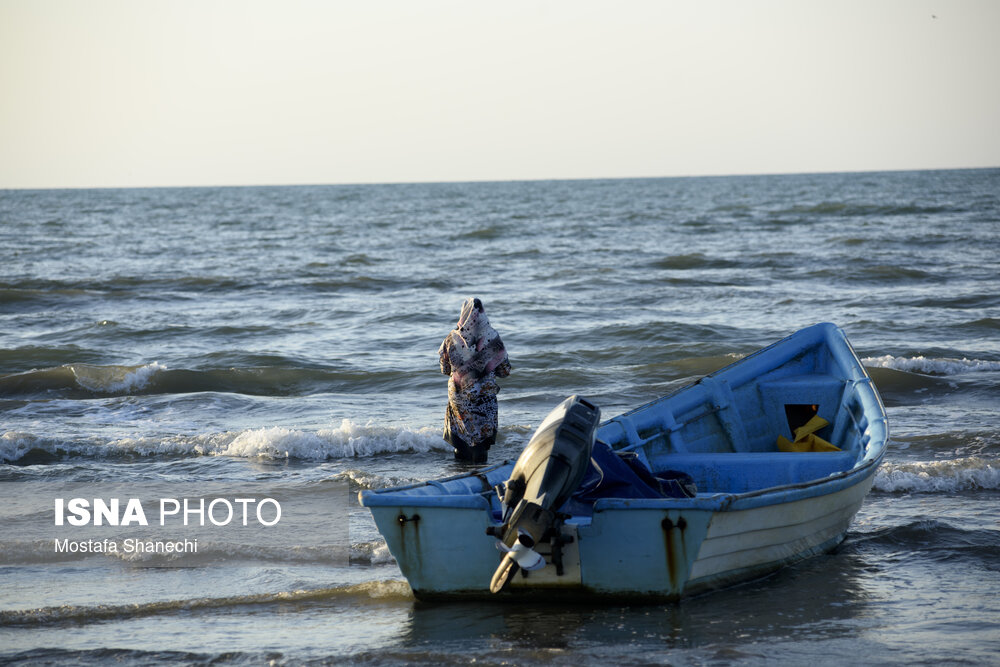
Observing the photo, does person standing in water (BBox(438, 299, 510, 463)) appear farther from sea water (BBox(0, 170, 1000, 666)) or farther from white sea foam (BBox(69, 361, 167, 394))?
white sea foam (BBox(69, 361, 167, 394))

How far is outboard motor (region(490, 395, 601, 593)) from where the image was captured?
4.53m

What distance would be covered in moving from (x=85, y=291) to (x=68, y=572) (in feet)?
59.3

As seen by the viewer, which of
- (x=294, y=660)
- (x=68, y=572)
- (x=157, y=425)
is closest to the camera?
(x=294, y=660)

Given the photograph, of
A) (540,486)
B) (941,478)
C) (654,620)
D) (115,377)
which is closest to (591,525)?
(540,486)

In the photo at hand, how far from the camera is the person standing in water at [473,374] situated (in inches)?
320

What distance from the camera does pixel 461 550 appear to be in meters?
4.99

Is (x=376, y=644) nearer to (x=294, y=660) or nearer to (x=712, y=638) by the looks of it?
(x=294, y=660)

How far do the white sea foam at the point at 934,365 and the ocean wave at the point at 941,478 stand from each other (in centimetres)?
482

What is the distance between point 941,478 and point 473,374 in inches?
148

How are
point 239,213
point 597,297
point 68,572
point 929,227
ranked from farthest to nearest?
point 239,213, point 929,227, point 597,297, point 68,572

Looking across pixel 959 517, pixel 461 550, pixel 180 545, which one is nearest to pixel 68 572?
pixel 180 545

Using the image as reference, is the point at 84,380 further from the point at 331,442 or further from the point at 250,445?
the point at 331,442

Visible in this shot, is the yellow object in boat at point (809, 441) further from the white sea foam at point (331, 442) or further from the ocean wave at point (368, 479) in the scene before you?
the white sea foam at point (331, 442)

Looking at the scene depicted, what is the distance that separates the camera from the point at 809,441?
7.35m
